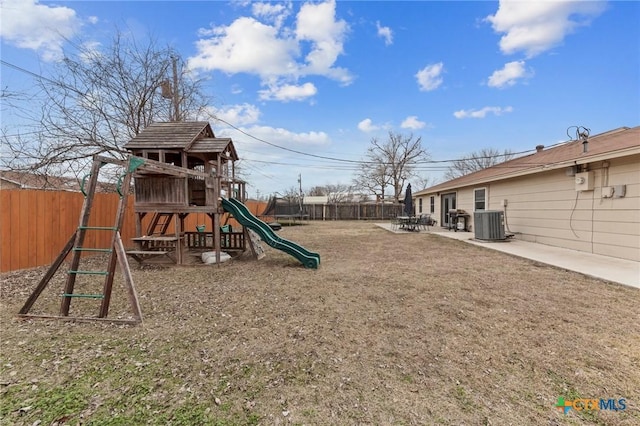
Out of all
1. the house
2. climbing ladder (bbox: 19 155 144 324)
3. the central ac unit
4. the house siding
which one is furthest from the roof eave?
climbing ladder (bbox: 19 155 144 324)

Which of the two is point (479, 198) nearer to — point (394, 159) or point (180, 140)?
point (180, 140)

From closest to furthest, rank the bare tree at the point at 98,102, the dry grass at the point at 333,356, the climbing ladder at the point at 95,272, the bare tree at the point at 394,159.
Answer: the dry grass at the point at 333,356 → the climbing ladder at the point at 95,272 → the bare tree at the point at 98,102 → the bare tree at the point at 394,159

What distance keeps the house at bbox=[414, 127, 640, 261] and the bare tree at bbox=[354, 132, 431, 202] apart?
61.7 feet

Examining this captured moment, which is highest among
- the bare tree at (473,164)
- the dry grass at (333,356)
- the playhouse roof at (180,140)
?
the bare tree at (473,164)

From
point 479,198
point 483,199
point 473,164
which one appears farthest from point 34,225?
point 473,164

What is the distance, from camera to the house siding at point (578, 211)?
5546 mm

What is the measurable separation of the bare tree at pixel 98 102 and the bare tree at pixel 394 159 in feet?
70.3

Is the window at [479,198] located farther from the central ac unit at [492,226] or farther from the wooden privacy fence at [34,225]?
the wooden privacy fence at [34,225]

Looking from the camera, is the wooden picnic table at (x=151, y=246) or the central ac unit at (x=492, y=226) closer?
the wooden picnic table at (x=151, y=246)

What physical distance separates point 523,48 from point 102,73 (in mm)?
13612

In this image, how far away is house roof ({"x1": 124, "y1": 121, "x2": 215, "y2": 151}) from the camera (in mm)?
5844

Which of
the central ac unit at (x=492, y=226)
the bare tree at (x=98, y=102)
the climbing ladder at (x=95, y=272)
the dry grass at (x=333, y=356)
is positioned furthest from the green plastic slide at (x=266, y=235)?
the central ac unit at (x=492, y=226)

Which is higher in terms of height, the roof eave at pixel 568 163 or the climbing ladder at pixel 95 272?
the roof eave at pixel 568 163

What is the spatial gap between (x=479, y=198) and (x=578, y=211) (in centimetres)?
452
